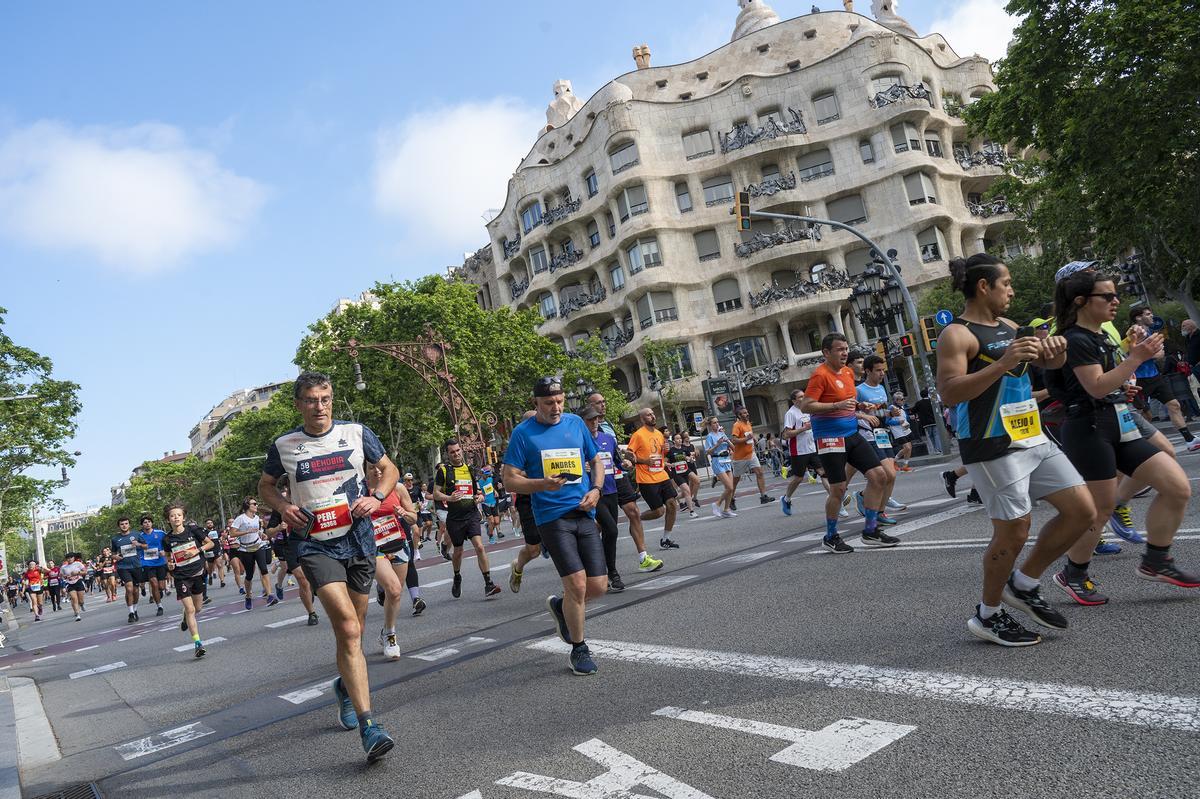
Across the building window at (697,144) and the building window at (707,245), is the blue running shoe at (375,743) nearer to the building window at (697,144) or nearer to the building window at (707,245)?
the building window at (707,245)

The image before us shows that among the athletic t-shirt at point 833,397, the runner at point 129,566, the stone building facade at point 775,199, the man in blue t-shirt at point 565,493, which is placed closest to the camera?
the man in blue t-shirt at point 565,493

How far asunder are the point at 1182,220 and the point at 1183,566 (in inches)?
807

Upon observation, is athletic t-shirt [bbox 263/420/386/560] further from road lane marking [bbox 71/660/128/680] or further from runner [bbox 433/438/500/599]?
road lane marking [bbox 71/660/128/680]

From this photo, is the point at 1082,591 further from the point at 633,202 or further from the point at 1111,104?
the point at 633,202

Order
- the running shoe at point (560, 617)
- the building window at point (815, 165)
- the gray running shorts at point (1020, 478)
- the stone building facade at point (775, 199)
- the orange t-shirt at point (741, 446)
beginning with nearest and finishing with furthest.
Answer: the gray running shorts at point (1020, 478), the running shoe at point (560, 617), the orange t-shirt at point (741, 446), the stone building facade at point (775, 199), the building window at point (815, 165)

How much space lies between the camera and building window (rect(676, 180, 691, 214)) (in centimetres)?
5053

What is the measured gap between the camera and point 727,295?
50.1m

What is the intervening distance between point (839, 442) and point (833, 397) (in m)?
0.44

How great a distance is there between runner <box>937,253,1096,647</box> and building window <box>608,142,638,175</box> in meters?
47.5

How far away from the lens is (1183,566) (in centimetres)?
513

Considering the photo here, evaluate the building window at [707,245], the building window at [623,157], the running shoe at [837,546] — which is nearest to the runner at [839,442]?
the running shoe at [837,546]

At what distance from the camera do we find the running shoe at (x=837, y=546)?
8.06 meters

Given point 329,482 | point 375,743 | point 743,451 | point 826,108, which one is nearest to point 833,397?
point 329,482

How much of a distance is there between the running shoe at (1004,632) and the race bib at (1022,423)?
840mm
